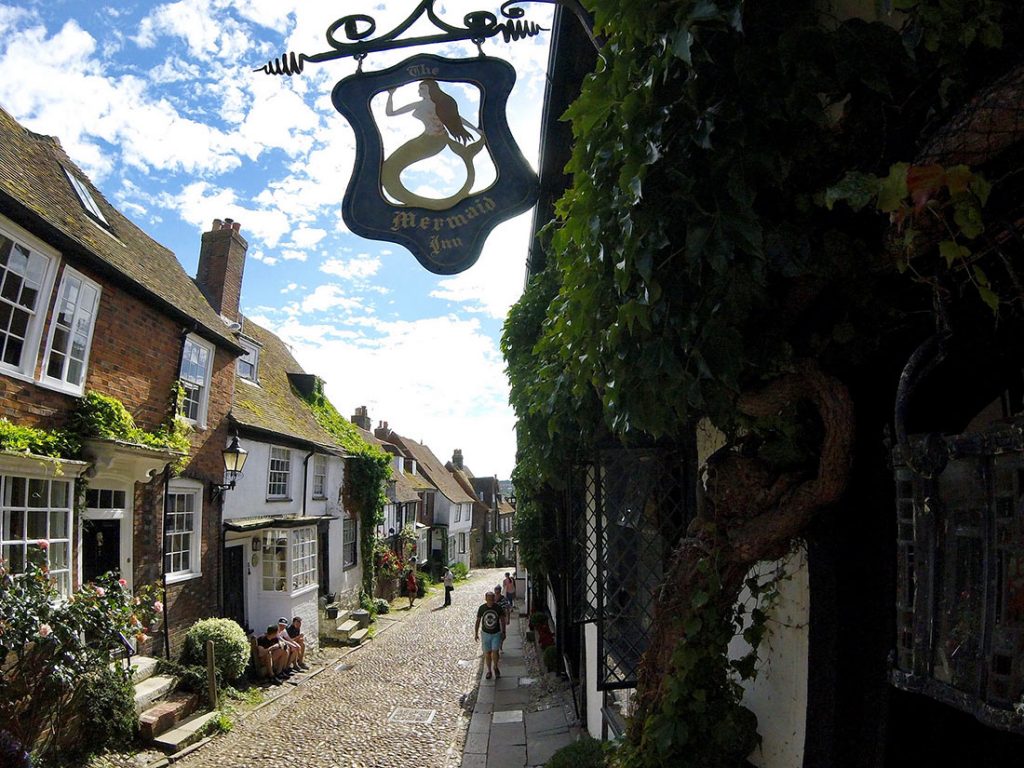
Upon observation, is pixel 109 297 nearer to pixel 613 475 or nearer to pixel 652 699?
pixel 613 475

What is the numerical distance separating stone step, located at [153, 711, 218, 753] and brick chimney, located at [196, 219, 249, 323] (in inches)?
401

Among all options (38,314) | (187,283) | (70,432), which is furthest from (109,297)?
(187,283)

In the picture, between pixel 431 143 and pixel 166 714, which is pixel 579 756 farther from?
pixel 166 714

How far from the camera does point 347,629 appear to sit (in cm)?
1852

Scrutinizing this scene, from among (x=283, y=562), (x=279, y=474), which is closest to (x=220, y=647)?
(x=283, y=562)

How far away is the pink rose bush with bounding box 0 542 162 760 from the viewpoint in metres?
7.14

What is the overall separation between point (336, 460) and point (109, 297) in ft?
38.9

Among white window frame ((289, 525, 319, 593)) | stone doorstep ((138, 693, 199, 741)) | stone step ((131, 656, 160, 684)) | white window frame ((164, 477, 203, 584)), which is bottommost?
stone doorstep ((138, 693, 199, 741))

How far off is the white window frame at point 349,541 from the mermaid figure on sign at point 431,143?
19.5m

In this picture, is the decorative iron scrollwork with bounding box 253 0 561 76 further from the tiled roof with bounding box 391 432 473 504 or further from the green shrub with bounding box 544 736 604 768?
the tiled roof with bounding box 391 432 473 504

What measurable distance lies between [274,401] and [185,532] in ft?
20.4

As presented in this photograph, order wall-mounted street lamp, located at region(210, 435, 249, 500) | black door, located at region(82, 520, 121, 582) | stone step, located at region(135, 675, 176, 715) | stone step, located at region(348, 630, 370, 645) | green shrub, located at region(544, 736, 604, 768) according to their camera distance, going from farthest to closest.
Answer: stone step, located at region(348, 630, 370, 645) → wall-mounted street lamp, located at region(210, 435, 249, 500) → black door, located at region(82, 520, 121, 582) → stone step, located at region(135, 675, 176, 715) → green shrub, located at region(544, 736, 604, 768)

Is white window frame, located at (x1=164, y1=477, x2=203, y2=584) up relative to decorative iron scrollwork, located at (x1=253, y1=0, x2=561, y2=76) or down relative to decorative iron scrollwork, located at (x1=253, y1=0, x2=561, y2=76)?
down

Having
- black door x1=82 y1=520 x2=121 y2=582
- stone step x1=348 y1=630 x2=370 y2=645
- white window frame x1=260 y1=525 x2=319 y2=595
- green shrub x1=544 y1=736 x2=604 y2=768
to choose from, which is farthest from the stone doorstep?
A: stone step x1=348 y1=630 x2=370 y2=645
